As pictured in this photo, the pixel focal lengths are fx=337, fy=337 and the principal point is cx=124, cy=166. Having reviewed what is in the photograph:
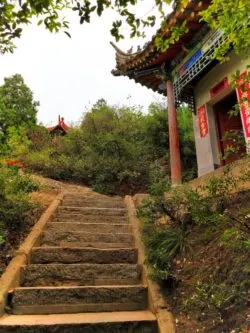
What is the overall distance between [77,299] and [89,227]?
195 cm

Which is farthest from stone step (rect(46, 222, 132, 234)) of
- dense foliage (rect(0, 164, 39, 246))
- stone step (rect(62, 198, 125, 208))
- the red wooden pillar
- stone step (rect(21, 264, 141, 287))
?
the red wooden pillar

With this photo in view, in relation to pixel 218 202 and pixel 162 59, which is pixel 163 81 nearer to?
pixel 162 59

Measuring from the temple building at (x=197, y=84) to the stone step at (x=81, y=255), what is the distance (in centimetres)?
282

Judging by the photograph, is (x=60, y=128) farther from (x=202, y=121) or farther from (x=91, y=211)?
(x=91, y=211)

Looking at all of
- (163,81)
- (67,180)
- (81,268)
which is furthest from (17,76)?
(81,268)

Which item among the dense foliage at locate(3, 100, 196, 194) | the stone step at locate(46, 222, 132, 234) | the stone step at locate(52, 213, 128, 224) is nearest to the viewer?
the stone step at locate(46, 222, 132, 234)

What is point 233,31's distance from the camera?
278 centimetres

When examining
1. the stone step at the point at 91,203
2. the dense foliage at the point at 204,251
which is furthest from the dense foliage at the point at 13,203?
the dense foliage at the point at 204,251

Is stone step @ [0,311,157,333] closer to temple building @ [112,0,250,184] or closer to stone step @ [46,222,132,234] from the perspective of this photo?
stone step @ [46,222,132,234]

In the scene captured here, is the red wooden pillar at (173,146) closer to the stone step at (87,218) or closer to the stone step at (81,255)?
the stone step at (87,218)

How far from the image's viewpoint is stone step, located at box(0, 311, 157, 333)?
2.83 m

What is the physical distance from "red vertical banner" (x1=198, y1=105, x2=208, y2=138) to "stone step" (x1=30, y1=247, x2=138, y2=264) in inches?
146

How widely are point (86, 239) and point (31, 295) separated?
159 centimetres

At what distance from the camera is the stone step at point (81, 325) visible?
112 inches
